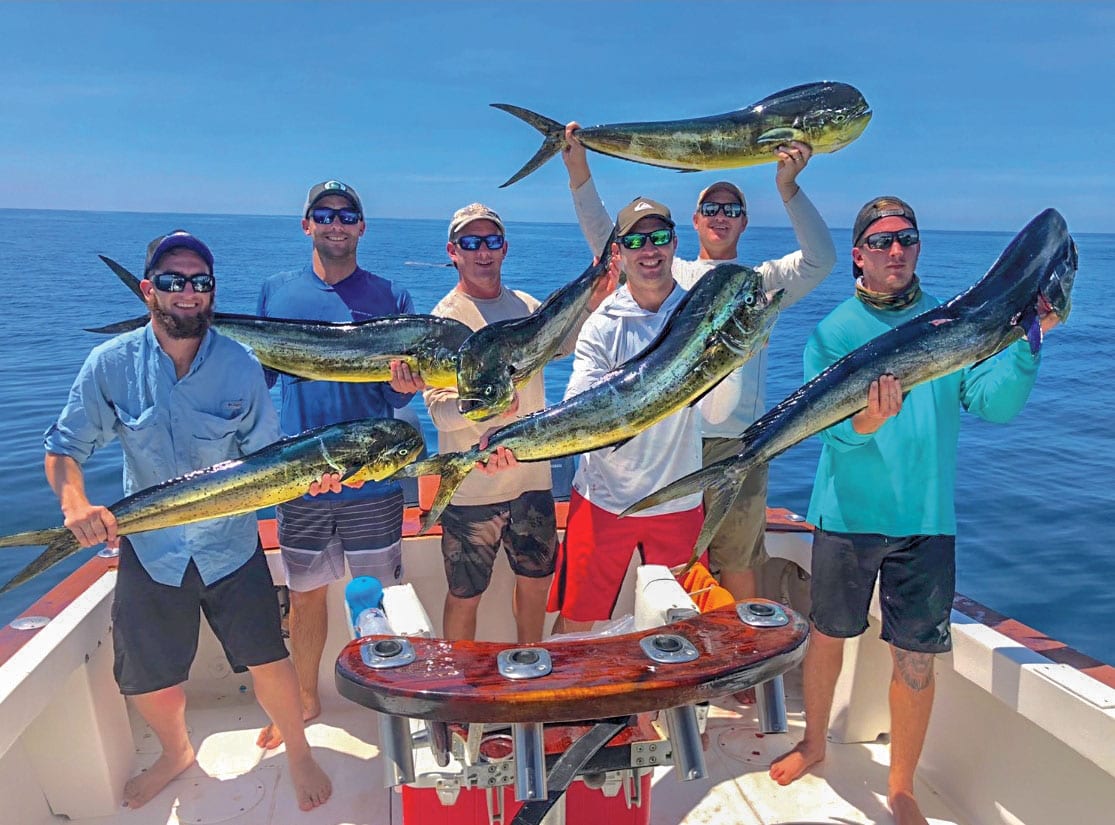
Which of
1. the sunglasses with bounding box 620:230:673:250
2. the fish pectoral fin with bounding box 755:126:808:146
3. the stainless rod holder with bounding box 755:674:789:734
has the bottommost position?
the stainless rod holder with bounding box 755:674:789:734

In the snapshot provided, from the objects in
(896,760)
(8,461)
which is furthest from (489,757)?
(8,461)

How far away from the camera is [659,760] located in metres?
1.81

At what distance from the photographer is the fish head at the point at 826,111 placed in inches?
79.2

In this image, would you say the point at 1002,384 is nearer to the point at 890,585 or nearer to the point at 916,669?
the point at 890,585

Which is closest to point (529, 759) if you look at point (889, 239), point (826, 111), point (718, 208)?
point (826, 111)

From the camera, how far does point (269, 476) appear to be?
2170 mm

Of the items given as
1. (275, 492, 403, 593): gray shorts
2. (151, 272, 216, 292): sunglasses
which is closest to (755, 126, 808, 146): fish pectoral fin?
(151, 272, 216, 292): sunglasses

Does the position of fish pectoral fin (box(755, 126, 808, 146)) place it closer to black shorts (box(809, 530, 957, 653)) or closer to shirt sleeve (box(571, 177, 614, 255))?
shirt sleeve (box(571, 177, 614, 255))

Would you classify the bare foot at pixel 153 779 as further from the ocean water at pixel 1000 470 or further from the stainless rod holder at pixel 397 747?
the ocean water at pixel 1000 470

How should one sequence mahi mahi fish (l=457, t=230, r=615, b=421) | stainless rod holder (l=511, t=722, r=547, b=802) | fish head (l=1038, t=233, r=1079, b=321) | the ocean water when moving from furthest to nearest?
the ocean water, mahi mahi fish (l=457, t=230, r=615, b=421), fish head (l=1038, t=233, r=1079, b=321), stainless rod holder (l=511, t=722, r=547, b=802)

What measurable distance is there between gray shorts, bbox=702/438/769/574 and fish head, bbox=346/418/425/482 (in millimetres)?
1663

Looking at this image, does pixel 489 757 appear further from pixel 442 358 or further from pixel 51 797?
pixel 51 797

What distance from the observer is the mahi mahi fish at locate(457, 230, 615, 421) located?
1.98m

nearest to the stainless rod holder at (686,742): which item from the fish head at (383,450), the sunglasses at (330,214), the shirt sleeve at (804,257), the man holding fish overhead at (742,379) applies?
the fish head at (383,450)
